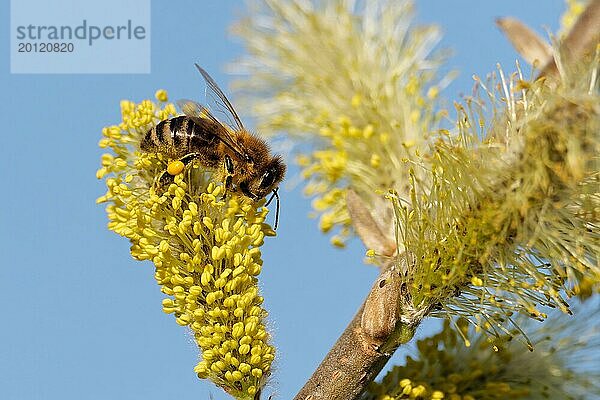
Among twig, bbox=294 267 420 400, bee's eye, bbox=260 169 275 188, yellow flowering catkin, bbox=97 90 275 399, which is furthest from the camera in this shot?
bee's eye, bbox=260 169 275 188

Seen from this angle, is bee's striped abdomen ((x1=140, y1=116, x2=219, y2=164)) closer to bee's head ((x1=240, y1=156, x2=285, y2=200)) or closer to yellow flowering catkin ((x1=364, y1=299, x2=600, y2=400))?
bee's head ((x1=240, y1=156, x2=285, y2=200))

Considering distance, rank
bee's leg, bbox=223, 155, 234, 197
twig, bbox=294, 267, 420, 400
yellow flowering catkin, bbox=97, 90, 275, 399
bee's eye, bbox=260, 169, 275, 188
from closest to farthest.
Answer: twig, bbox=294, 267, 420, 400
yellow flowering catkin, bbox=97, 90, 275, 399
bee's leg, bbox=223, 155, 234, 197
bee's eye, bbox=260, 169, 275, 188

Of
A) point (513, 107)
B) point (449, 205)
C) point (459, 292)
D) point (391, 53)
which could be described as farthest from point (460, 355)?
point (391, 53)

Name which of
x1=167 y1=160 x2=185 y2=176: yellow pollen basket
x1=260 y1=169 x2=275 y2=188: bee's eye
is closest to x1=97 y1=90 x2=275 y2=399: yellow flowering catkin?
x1=167 y1=160 x2=185 y2=176: yellow pollen basket

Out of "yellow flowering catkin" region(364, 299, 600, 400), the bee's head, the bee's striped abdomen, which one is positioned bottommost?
"yellow flowering catkin" region(364, 299, 600, 400)

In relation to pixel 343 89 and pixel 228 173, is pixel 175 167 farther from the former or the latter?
pixel 343 89

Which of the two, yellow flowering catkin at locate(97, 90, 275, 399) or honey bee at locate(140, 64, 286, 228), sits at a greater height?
honey bee at locate(140, 64, 286, 228)

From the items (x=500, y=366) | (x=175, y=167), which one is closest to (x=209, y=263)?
(x=175, y=167)
